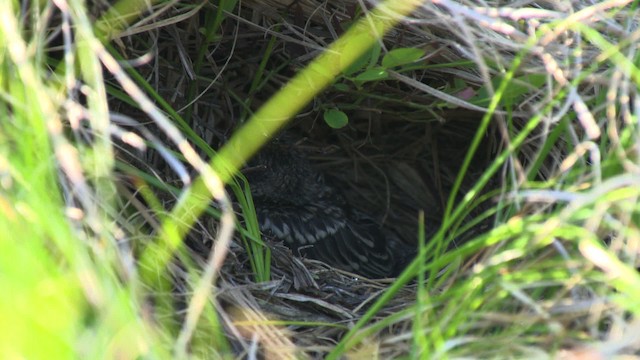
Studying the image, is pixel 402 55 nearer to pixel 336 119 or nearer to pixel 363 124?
pixel 336 119

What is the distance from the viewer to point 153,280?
4.68 ft

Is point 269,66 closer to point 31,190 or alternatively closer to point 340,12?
point 340,12

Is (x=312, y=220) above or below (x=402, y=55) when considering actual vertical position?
below

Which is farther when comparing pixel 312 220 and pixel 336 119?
pixel 312 220

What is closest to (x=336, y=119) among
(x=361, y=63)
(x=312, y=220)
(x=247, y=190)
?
(x=361, y=63)

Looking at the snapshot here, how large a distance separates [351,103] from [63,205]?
3.87ft

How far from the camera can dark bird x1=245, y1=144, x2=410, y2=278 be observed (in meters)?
2.45

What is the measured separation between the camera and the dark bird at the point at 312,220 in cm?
245

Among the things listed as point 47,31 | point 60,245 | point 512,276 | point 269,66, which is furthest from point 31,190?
point 269,66

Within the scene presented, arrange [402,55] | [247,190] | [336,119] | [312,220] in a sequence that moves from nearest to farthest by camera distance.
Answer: [402,55], [247,190], [336,119], [312,220]

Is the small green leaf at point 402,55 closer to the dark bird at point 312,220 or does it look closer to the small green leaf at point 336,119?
the small green leaf at point 336,119

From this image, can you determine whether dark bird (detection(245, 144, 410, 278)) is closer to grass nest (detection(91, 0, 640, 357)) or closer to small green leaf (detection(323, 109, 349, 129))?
grass nest (detection(91, 0, 640, 357))

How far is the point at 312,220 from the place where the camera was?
2.57 meters

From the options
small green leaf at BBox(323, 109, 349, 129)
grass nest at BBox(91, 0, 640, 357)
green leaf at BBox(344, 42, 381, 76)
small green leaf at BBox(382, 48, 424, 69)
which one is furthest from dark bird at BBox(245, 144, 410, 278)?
small green leaf at BBox(382, 48, 424, 69)
